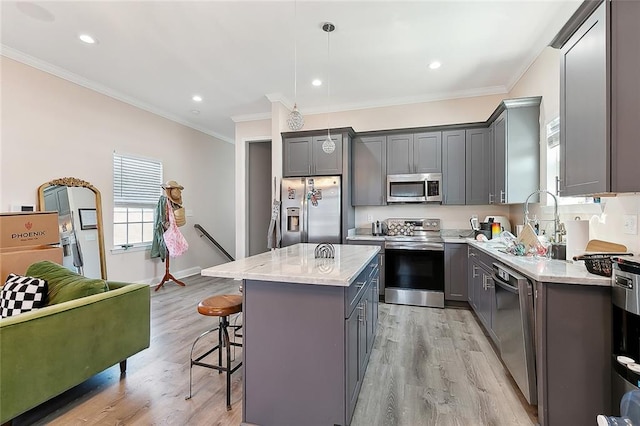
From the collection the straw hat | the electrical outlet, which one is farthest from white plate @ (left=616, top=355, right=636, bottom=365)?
the straw hat

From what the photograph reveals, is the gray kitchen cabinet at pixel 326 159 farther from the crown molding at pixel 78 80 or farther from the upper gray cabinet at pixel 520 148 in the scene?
the crown molding at pixel 78 80

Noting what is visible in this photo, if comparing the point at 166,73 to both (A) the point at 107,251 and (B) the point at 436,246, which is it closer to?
(A) the point at 107,251

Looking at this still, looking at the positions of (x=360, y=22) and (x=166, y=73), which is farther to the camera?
(x=166, y=73)

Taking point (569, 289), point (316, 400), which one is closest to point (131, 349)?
point (316, 400)

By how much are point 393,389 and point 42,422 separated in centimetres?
229

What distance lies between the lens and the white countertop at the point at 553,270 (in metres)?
1.60

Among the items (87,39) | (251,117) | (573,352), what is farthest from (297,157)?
(573,352)

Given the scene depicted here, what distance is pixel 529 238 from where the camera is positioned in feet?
7.91

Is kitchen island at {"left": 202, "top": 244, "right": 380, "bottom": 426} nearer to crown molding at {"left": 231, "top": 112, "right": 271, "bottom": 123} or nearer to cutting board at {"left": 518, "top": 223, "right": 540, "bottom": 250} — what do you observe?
cutting board at {"left": 518, "top": 223, "right": 540, "bottom": 250}

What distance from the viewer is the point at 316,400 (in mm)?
1625

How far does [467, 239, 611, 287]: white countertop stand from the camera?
160cm

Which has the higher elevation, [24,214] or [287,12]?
[287,12]

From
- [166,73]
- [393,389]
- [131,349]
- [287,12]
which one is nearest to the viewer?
[393,389]

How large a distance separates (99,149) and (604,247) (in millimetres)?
5679
